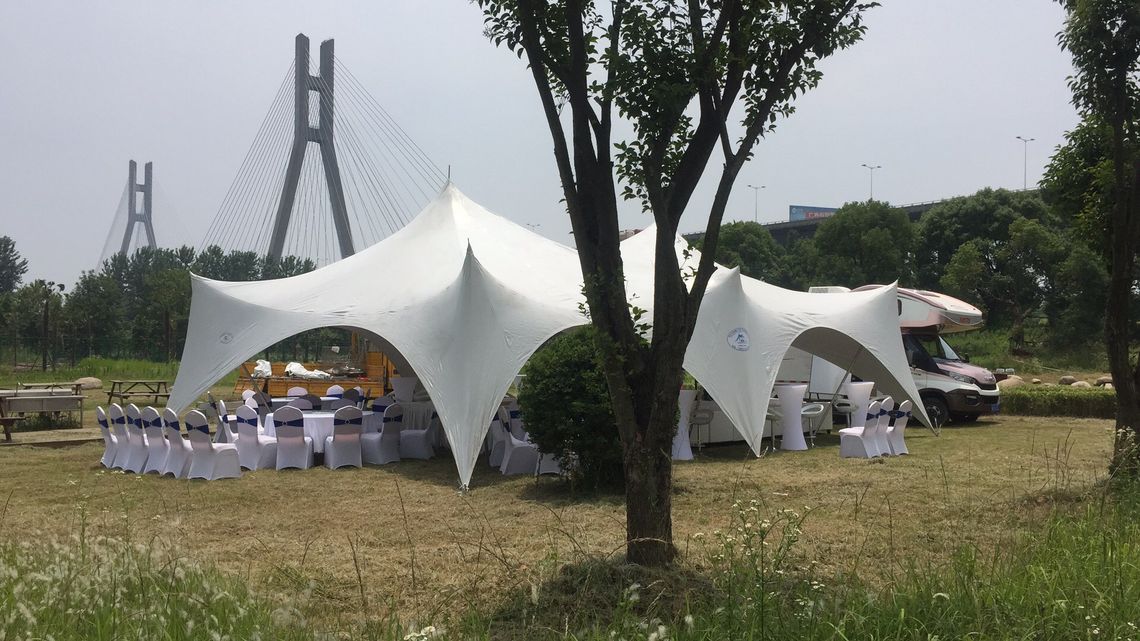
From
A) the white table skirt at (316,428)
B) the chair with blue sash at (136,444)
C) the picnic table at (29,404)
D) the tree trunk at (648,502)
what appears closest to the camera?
the tree trunk at (648,502)

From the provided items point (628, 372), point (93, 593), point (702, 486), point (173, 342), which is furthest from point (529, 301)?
point (173, 342)

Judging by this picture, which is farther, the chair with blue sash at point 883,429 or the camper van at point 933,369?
the camper van at point 933,369

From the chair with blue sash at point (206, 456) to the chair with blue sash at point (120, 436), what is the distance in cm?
Result: 110

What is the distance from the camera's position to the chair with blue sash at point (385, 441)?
11516 millimetres

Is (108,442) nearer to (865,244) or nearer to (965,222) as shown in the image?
(865,244)

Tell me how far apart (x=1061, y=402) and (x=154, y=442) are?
15680 millimetres

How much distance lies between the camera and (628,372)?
16.5 feet

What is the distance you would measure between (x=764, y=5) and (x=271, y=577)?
413 centimetres

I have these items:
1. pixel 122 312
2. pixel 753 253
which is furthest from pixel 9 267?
pixel 753 253

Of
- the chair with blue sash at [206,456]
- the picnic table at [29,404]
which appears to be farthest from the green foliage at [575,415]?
the picnic table at [29,404]

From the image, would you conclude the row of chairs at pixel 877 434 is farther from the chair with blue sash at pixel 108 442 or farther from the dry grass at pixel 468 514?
the chair with blue sash at pixel 108 442

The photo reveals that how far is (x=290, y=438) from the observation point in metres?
10.9

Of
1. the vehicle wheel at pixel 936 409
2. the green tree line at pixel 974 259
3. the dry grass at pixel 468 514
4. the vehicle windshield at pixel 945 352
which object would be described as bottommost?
the dry grass at pixel 468 514

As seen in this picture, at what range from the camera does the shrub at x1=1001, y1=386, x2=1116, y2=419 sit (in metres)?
17.2
